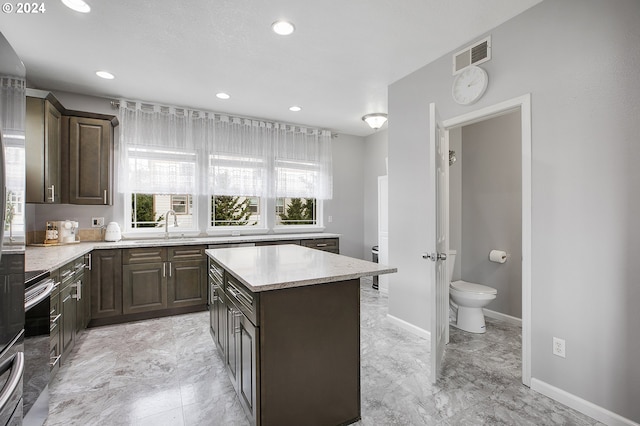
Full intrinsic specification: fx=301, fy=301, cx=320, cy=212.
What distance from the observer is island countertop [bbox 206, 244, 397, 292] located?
1538mm

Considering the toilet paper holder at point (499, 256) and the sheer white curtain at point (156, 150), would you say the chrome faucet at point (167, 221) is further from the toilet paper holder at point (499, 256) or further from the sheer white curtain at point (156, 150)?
the toilet paper holder at point (499, 256)

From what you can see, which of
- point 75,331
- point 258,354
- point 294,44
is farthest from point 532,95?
point 75,331

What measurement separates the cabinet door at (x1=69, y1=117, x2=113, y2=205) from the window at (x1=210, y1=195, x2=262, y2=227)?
1.43 meters

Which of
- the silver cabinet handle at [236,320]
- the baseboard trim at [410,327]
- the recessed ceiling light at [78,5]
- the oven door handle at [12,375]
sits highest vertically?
the recessed ceiling light at [78,5]

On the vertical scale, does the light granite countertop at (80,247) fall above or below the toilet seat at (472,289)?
above

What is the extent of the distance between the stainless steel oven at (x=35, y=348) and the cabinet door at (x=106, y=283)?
169 centimetres

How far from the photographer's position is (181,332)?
10.6 feet

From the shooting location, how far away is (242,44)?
266 centimetres

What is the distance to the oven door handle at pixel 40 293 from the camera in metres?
1.53

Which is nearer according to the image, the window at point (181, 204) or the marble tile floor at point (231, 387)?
the marble tile floor at point (231, 387)

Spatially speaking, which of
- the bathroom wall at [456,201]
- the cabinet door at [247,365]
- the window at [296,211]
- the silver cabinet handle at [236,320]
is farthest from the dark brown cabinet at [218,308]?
the bathroom wall at [456,201]

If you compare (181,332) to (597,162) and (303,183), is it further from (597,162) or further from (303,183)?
(597,162)

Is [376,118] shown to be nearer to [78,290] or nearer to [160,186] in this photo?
[160,186]

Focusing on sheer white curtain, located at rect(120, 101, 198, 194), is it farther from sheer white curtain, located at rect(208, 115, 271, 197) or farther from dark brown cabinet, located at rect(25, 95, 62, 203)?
dark brown cabinet, located at rect(25, 95, 62, 203)
